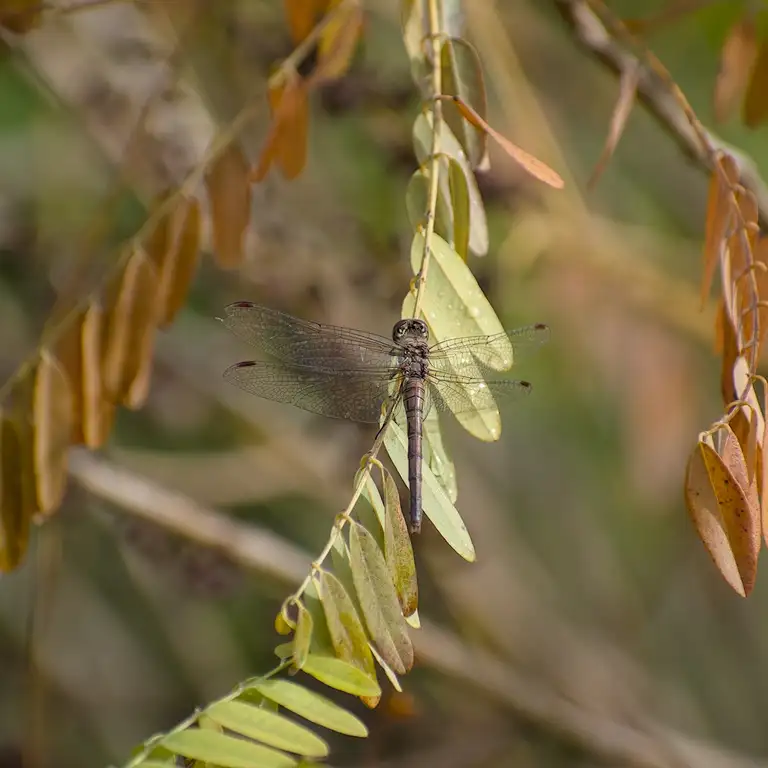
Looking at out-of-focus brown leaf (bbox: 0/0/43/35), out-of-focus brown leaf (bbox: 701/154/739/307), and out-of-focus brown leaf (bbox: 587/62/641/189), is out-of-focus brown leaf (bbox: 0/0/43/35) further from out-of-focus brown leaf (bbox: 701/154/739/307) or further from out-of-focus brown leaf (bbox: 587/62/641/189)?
out-of-focus brown leaf (bbox: 701/154/739/307)

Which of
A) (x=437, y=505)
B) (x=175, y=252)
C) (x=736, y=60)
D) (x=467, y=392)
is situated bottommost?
(x=437, y=505)

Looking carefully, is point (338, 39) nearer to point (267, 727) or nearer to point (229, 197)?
point (229, 197)

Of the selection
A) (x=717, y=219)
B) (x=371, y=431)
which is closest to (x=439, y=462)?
(x=717, y=219)

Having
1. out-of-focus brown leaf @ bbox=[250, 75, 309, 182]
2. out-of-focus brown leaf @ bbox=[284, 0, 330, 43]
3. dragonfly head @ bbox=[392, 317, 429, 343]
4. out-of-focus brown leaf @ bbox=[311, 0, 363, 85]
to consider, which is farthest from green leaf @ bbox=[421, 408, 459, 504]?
out-of-focus brown leaf @ bbox=[284, 0, 330, 43]

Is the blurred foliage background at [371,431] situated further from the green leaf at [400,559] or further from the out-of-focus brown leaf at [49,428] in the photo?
the green leaf at [400,559]

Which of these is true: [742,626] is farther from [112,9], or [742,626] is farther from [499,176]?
[112,9]

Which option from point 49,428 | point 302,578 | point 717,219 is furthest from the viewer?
point 302,578

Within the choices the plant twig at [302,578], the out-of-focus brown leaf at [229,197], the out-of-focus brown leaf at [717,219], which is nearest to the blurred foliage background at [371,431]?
the plant twig at [302,578]
